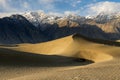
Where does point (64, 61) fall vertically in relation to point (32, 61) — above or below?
below

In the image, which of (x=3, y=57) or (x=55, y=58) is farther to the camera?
(x=55, y=58)

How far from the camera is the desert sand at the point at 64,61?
23906 mm

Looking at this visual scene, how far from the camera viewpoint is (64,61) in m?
45.6

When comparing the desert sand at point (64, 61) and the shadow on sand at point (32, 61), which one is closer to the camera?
the desert sand at point (64, 61)

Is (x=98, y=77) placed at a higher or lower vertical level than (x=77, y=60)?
higher

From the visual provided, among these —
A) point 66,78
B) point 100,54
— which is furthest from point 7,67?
point 100,54

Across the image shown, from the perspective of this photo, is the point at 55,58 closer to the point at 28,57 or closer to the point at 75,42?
the point at 28,57

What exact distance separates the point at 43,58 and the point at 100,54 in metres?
11.6

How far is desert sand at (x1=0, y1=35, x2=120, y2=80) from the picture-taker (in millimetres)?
23906

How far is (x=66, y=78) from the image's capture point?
19.7 metres

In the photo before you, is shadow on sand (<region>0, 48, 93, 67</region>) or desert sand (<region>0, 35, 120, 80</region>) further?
shadow on sand (<region>0, 48, 93, 67</region>)

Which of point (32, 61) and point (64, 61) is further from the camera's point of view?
point (64, 61)

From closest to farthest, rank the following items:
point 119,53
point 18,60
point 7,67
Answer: point 7,67 → point 18,60 → point 119,53

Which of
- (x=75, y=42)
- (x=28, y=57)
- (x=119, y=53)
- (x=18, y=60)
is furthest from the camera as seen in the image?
(x=75, y=42)
